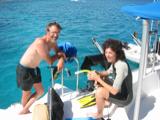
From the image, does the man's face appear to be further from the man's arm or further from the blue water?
the blue water

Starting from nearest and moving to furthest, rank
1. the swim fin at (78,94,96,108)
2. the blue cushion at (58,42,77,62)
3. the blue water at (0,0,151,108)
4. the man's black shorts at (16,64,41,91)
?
the man's black shorts at (16,64,41,91), the swim fin at (78,94,96,108), the blue cushion at (58,42,77,62), the blue water at (0,0,151,108)

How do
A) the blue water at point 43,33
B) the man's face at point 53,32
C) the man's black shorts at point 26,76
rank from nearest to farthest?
the man's face at point 53,32, the man's black shorts at point 26,76, the blue water at point 43,33

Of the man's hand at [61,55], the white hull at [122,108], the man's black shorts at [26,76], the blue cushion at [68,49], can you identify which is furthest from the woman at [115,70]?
the man's black shorts at [26,76]

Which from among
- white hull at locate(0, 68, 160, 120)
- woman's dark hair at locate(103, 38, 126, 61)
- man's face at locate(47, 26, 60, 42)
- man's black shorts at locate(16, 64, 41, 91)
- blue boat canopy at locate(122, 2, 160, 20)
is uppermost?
blue boat canopy at locate(122, 2, 160, 20)

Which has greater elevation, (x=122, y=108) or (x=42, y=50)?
(x=42, y=50)

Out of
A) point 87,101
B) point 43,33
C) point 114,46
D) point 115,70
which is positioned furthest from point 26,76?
point 43,33

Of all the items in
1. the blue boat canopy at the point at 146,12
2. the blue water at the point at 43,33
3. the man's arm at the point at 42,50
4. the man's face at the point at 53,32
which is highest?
the blue boat canopy at the point at 146,12

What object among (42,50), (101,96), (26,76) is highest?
(42,50)

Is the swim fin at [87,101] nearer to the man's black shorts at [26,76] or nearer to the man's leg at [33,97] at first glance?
the man's leg at [33,97]

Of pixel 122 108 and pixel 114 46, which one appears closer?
pixel 114 46

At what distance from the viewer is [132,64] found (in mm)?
8734

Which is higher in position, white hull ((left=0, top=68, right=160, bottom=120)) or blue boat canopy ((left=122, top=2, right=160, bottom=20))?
blue boat canopy ((left=122, top=2, right=160, bottom=20))

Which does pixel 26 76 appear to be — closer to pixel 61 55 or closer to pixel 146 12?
pixel 61 55

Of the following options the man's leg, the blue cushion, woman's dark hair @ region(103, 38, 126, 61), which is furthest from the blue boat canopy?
the man's leg
